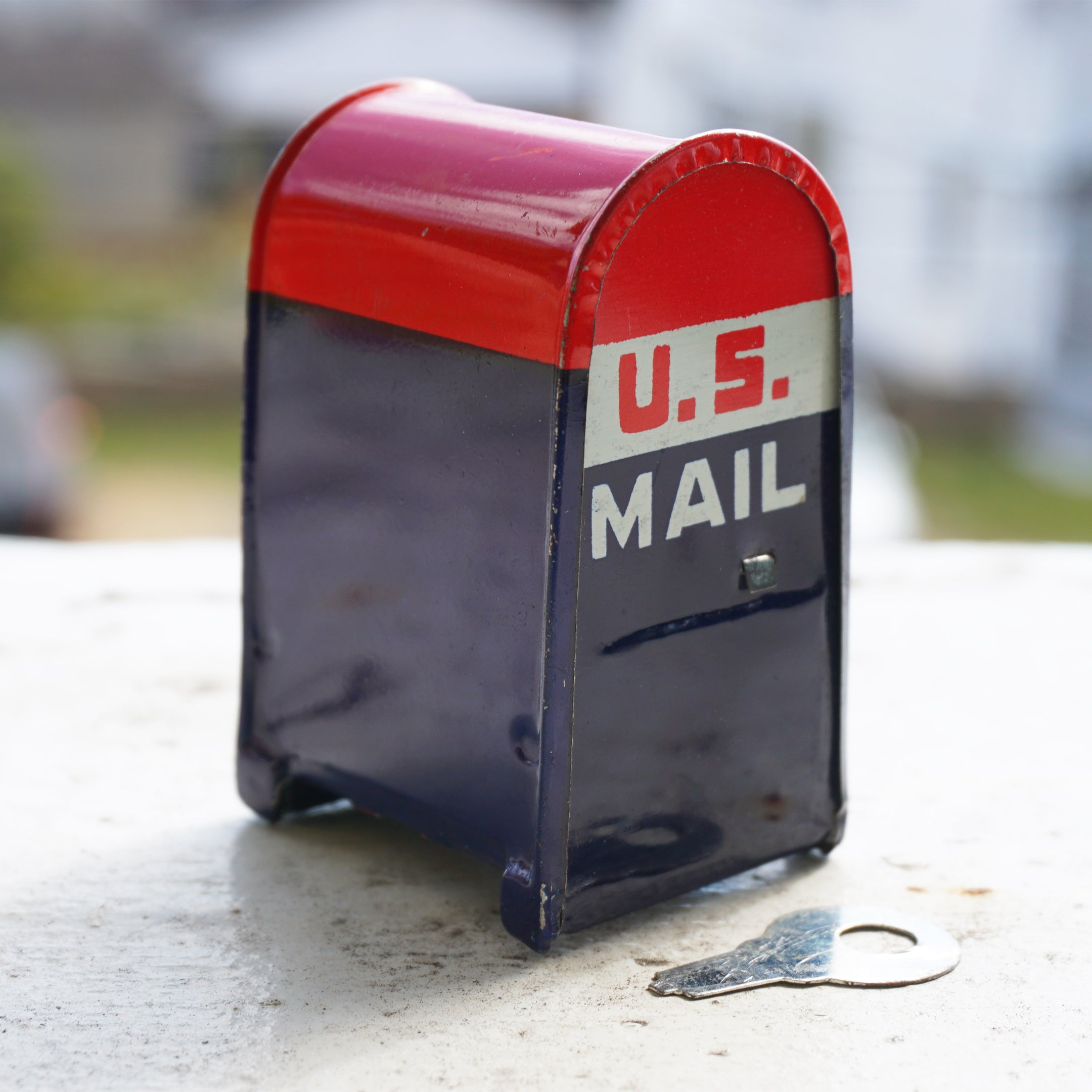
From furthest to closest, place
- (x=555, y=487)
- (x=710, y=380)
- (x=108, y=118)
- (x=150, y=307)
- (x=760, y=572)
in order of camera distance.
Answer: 1. (x=108, y=118)
2. (x=150, y=307)
3. (x=760, y=572)
4. (x=710, y=380)
5. (x=555, y=487)

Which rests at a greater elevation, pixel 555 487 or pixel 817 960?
pixel 555 487

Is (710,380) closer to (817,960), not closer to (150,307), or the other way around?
(817,960)

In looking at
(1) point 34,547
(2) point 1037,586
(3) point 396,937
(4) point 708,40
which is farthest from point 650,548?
(4) point 708,40

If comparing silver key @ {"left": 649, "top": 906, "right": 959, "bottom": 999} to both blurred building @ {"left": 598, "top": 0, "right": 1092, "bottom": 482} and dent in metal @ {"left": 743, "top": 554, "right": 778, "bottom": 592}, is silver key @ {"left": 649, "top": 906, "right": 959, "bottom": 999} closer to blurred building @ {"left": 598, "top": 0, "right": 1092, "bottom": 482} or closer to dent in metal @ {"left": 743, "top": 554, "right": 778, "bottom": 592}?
dent in metal @ {"left": 743, "top": 554, "right": 778, "bottom": 592}

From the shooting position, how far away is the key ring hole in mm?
1897

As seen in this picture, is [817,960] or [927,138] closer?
[817,960]

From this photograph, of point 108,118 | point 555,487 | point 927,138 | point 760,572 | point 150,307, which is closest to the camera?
point 555,487

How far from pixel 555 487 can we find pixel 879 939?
74 centimetres

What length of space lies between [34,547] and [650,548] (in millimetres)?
2083

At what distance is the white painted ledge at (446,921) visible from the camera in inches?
65.1

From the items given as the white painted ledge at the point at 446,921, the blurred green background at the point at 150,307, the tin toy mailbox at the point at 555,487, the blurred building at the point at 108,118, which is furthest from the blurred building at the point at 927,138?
the tin toy mailbox at the point at 555,487

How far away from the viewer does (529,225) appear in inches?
67.7

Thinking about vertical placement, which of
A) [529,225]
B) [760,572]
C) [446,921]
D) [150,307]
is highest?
[529,225]

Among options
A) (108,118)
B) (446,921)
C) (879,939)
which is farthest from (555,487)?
(108,118)
